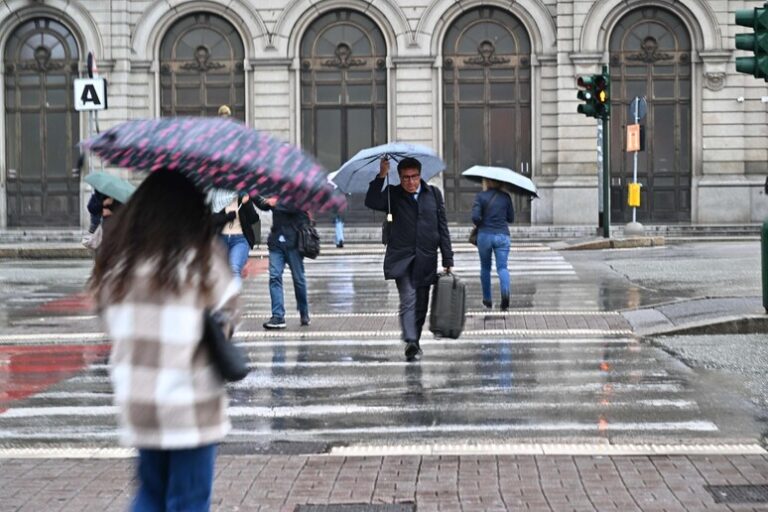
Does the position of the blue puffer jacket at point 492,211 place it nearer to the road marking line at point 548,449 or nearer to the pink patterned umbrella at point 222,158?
the road marking line at point 548,449

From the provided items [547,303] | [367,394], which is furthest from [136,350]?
[547,303]

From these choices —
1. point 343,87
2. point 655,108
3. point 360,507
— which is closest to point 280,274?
point 360,507

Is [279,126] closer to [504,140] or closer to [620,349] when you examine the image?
[504,140]

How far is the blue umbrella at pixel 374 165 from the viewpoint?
12227 millimetres

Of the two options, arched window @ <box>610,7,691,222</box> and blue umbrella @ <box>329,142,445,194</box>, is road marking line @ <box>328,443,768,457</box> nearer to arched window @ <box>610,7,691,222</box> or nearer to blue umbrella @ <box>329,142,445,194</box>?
blue umbrella @ <box>329,142,445,194</box>

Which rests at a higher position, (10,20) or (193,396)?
(10,20)

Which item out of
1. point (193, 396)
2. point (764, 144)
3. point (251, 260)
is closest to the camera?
point (193, 396)

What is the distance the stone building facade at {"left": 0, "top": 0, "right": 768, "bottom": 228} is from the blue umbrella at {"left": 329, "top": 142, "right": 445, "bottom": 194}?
76.2ft

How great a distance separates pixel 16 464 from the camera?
7.53 m

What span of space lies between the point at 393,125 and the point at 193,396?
32691 millimetres

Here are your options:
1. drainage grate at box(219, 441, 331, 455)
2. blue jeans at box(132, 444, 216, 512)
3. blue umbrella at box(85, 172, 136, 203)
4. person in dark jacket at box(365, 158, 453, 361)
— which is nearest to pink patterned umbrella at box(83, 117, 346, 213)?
blue jeans at box(132, 444, 216, 512)

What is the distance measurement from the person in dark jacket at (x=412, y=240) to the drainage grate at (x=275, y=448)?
361cm

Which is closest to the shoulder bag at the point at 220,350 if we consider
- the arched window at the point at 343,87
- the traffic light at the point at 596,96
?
the traffic light at the point at 596,96

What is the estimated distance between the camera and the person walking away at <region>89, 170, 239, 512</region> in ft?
14.2
